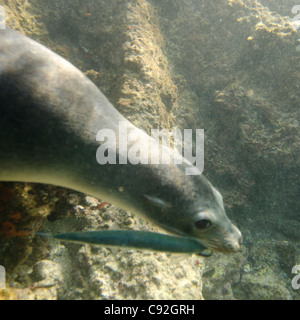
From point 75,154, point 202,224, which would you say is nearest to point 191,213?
point 202,224

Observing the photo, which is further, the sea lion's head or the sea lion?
the sea lion's head

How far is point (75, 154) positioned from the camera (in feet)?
5.77

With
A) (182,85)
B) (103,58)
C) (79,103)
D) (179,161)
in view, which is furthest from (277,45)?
(79,103)

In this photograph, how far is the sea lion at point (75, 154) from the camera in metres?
1.61

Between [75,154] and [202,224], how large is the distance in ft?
3.99

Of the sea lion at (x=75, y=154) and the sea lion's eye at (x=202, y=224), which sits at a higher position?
the sea lion at (x=75, y=154)

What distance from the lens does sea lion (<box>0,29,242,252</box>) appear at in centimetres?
161

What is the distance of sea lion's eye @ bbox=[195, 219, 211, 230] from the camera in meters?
1.82

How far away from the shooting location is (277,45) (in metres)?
7.04

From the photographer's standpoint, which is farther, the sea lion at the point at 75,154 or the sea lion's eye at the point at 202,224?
the sea lion's eye at the point at 202,224

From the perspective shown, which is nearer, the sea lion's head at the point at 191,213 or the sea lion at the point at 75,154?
the sea lion at the point at 75,154

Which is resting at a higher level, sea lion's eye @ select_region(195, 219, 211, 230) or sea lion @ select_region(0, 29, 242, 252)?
sea lion @ select_region(0, 29, 242, 252)

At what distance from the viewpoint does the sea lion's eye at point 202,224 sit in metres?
1.82
